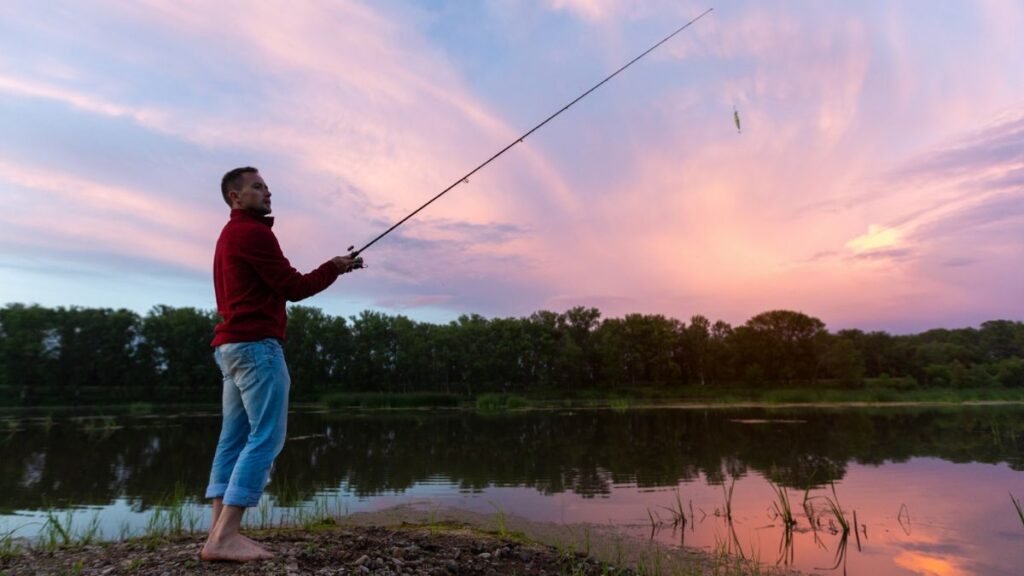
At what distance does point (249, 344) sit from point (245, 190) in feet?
3.31

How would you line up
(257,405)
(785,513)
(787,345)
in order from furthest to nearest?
(787,345) → (785,513) → (257,405)

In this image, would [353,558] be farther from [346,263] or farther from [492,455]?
[492,455]

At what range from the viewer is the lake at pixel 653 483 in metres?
7.16

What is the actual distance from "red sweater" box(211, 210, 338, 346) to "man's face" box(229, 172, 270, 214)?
0.13 m

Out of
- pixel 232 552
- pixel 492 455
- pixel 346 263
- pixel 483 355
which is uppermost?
pixel 483 355

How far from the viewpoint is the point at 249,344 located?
11.4 ft

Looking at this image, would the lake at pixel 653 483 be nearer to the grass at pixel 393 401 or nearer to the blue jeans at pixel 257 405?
the blue jeans at pixel 257 405

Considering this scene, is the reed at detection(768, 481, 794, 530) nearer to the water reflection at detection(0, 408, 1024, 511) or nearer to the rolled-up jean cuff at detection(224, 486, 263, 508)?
the water reflection at detection(0, 408, 1024, 511)

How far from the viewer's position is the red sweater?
349 centimetres

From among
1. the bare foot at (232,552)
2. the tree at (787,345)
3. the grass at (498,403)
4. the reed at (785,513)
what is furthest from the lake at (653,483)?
the tree at (787,345)

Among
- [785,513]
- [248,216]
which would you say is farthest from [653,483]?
[248,216]

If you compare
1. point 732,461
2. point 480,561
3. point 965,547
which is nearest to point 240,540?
point 480,561

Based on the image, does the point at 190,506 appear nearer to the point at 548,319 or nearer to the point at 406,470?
the point at 406,470

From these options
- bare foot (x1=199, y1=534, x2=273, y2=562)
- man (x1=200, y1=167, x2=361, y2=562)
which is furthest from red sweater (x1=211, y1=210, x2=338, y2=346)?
bare foot (x1=199, y1=534, x2=273, y2=562)
